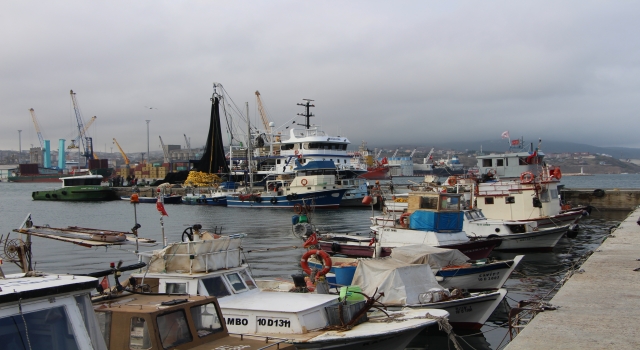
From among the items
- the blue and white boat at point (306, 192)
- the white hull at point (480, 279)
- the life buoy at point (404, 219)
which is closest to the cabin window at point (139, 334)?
the white hull at point (480, 279)

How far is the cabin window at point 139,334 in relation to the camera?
920cm

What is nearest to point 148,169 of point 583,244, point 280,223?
point 280,223

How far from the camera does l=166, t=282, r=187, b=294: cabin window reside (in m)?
13.3

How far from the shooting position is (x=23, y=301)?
21.9 ft

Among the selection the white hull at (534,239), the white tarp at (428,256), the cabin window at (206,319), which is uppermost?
the cabin window at (206,319)

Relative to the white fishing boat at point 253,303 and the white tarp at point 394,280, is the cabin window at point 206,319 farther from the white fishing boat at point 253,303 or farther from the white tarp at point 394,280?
the white tarp at point 394,280

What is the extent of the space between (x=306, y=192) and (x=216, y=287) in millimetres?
55852

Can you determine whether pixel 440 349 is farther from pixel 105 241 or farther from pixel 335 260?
pixel 105 241

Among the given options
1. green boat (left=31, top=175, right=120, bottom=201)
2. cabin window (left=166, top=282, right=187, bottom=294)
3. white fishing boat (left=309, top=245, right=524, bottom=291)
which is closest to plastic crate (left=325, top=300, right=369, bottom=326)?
cabin window (left=166, top=282, right=187, bottom=294)

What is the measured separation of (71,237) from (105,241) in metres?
1.08

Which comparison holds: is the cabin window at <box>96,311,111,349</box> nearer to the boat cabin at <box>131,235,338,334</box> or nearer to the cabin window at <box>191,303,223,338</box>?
the cabin window at <box>191,303,223,338</box>

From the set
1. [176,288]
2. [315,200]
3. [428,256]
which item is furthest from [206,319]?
[315,200]

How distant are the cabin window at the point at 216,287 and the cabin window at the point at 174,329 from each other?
12.5 feet

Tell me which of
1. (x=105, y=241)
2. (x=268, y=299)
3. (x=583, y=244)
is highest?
(x=105, y=241)
